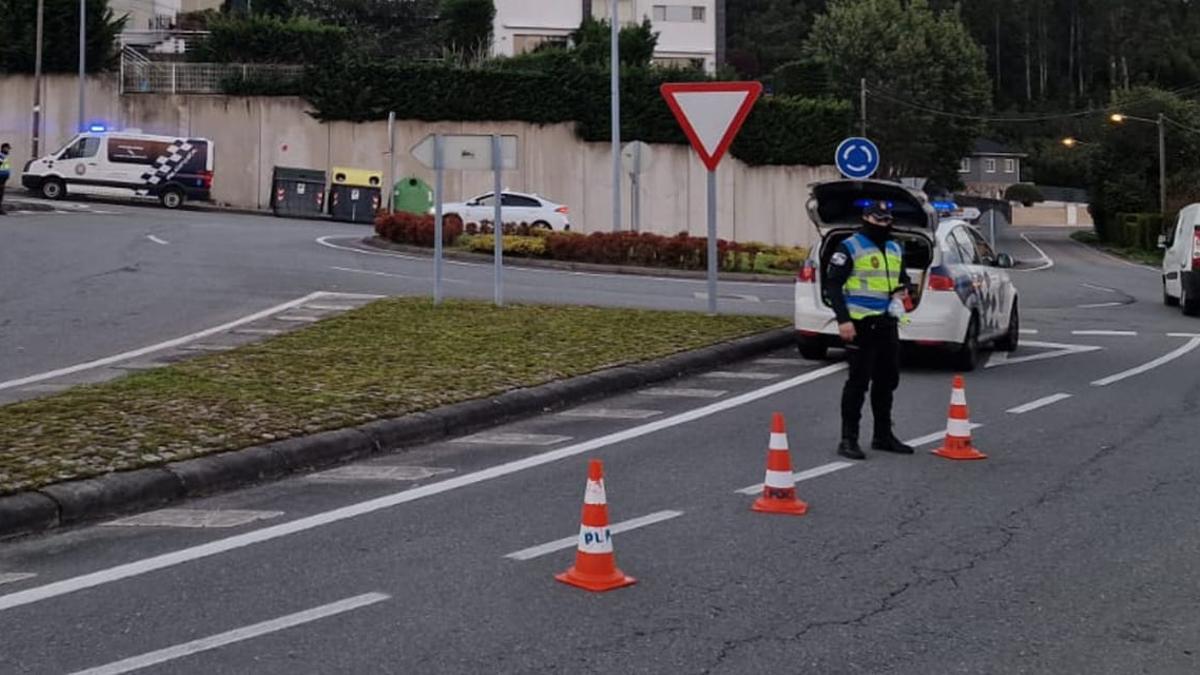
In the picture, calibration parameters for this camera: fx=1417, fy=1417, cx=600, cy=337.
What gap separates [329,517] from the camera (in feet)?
24.5

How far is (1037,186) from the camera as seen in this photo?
11094 cm

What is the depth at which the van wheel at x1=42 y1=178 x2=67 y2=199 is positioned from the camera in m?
41.9

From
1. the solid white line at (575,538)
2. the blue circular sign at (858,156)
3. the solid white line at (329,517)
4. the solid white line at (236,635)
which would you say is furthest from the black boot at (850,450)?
the blue circular sign at (858,156)

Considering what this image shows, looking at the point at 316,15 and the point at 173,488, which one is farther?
the point at 316,15

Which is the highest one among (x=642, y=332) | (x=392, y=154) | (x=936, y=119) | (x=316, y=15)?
(x=316, y=15)

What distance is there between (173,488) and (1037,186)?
110145 mm

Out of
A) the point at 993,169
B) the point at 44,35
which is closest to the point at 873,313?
the point at 44,35

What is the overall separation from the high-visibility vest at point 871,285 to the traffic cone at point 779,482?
2.13 meters

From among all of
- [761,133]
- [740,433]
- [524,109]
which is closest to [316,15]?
[524,109]

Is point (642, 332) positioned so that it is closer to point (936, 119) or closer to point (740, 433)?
point (740, 433)

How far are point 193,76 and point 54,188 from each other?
852 cm

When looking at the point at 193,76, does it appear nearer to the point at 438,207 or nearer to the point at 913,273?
the point at 438,207

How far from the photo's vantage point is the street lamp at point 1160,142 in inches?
2601

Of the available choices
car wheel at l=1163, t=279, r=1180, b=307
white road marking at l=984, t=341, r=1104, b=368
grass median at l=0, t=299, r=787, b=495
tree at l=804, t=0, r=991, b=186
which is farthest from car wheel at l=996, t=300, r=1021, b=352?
tree at l=804, t=0, r=991, b=186
